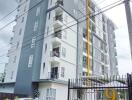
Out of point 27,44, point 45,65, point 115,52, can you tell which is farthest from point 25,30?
point 115,52

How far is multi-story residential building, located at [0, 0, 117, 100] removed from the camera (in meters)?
23.1

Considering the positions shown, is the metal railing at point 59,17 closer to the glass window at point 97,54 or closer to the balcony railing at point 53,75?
the balcony railing at point 53,75

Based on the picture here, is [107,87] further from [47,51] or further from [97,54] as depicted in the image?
[97,54]

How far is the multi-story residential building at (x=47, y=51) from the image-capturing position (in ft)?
75.7

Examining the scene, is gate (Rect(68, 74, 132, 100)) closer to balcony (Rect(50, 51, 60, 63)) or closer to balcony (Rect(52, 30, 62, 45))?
balcony (Rect(50, 51, 60, 63))

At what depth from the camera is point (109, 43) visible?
1735 inches

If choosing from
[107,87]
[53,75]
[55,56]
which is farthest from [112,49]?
[107,87]

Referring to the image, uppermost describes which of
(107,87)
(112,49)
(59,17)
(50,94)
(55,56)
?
(59,17)

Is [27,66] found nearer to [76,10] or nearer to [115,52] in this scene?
[76,10]

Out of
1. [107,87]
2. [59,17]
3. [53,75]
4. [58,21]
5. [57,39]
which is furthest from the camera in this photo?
[59,17]

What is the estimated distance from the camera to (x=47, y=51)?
24.4 m

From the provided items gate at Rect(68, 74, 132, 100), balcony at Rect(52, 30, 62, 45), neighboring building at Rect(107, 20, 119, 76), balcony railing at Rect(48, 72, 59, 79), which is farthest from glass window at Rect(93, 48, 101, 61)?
gate at Rect(68, 74, 132, 100)

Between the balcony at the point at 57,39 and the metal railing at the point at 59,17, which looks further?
the metal railing at the point at 59,17

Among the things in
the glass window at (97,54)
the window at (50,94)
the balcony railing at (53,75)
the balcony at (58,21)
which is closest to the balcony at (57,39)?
the balcony at (58,21)
